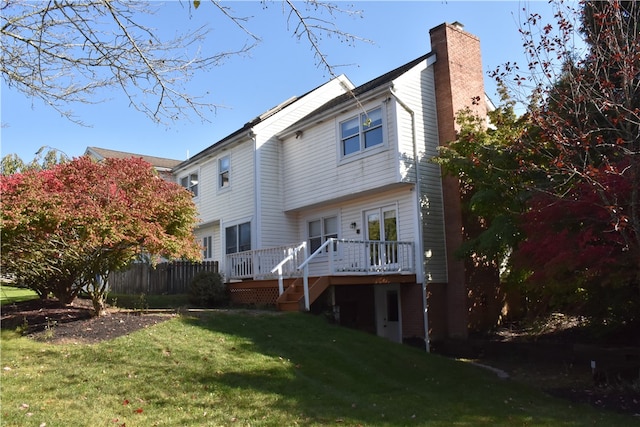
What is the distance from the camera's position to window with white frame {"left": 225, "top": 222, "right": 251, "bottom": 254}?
20.5 m

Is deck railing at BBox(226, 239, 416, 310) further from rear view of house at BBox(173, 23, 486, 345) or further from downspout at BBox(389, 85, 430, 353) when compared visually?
downspout at BBox(389, 85, 430, 353)

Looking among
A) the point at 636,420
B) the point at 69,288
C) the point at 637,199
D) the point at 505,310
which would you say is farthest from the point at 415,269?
the point at 69,288

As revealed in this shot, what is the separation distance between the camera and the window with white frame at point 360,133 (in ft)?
54.7

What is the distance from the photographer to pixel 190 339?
10680mm

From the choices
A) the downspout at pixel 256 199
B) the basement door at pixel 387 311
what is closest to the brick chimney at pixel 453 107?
the basement door at pixel 387 311

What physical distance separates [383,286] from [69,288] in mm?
8814

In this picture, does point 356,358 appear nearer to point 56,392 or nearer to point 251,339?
point 251,339

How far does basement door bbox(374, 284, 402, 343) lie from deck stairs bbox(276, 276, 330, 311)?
9.17 feet

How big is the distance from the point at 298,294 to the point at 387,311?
141 inches

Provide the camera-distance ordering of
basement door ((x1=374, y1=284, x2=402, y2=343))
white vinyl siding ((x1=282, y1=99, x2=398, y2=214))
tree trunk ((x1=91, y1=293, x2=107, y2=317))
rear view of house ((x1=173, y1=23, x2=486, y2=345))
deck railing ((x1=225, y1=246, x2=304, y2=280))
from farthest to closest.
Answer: basement door ((x1=374, y1=284, x2=402, y2=343)) → deck railing ((x1=225, y1=246, x2=304, y2=280)) → white vinyl siding ((x1=282, y1=99, x2=398, y2=214)) → rear view of house ((x1=173, y1=23, x2=486, y2=345)) → tree trunk ((x1=91, y1=293, x2=107, y2=317))

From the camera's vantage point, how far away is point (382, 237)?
17.0 meters

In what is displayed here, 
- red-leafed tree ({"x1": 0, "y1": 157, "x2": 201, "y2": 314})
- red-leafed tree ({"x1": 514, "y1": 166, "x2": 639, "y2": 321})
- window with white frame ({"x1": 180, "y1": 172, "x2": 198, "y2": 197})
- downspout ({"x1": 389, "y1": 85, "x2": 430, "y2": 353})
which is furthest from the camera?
window with white frame ({"x1": 180, "y1": 172, "x2": 198, "y2": 197})

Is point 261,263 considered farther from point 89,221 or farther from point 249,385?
point 249,385

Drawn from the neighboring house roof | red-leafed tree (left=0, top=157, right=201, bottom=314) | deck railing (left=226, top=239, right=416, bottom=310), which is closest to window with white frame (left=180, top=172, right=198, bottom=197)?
deck railing (left=226, top=239, right=416, bottom=310)
